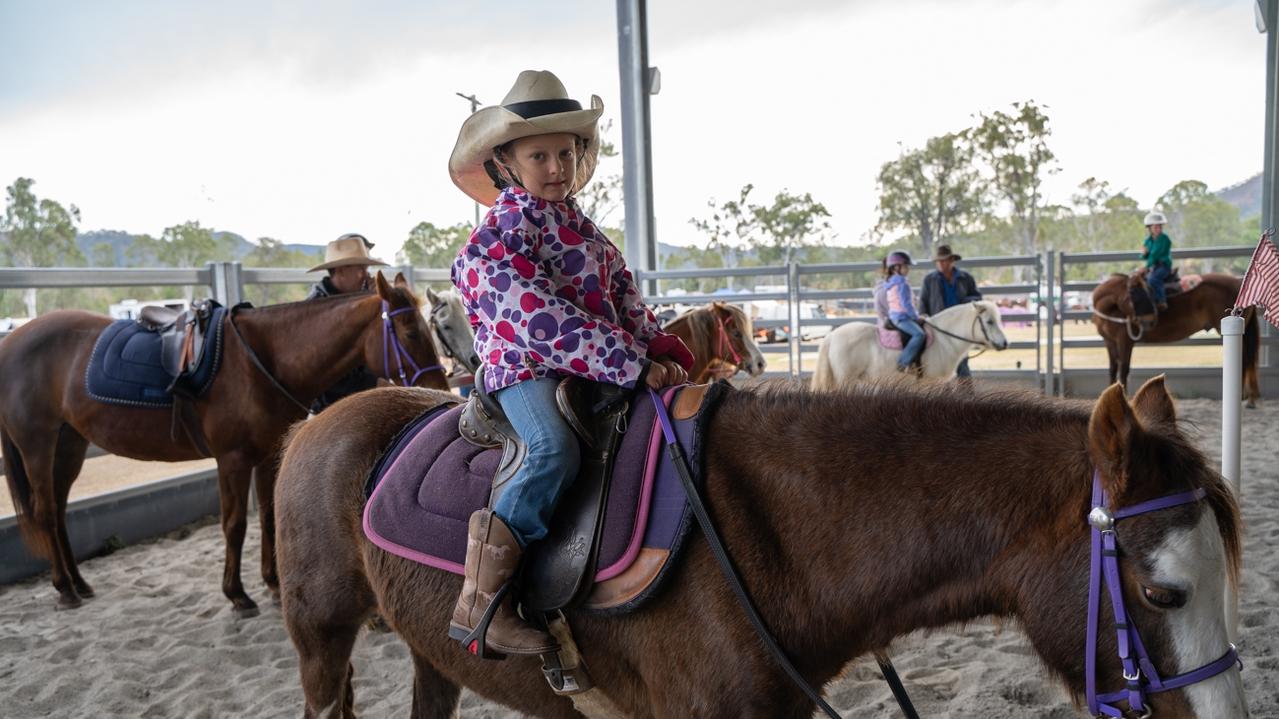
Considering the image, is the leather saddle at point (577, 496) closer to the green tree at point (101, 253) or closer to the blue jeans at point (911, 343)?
the blue jeans at point (911, 343)

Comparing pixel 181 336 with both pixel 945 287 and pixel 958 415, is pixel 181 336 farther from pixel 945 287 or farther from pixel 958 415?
pixel 945 287

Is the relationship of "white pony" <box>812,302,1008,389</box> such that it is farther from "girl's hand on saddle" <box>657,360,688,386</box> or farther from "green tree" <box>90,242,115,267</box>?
"green tree" <box>90,242,115,267</box>

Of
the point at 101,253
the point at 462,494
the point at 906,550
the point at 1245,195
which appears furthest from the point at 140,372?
the point at 1245,195

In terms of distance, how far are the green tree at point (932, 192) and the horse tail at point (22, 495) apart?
1187 inches

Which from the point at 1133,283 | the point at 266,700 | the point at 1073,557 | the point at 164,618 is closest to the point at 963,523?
the point at 1073,557

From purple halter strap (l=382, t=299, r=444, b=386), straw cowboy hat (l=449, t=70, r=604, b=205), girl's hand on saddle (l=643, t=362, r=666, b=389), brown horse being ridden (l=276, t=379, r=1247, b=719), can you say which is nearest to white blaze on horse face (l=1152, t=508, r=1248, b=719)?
brown horse being ridden (l=276, t=379, r=1247, b=719)

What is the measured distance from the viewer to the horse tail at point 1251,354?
30.6 feet

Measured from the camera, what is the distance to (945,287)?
403 inches

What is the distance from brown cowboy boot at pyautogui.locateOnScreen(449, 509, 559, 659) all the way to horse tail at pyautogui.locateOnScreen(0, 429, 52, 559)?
4.61m

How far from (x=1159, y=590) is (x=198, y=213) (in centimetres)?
2920

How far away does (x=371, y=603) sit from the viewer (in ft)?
7.38

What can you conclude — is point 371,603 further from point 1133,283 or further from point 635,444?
point 1133,283

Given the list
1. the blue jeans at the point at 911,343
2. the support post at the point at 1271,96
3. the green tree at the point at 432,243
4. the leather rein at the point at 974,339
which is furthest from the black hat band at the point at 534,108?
the green tree at the point at 432,243

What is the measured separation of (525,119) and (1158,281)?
11.1 m
